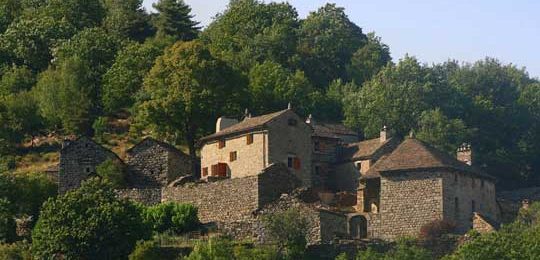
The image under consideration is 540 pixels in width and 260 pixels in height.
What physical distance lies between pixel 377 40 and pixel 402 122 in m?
25.9

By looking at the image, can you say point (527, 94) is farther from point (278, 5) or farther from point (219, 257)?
point (219, 257)

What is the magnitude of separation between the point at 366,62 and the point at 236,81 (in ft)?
85.9

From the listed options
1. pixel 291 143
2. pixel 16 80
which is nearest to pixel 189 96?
pixel 291 143

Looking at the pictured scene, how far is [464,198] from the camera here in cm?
8075

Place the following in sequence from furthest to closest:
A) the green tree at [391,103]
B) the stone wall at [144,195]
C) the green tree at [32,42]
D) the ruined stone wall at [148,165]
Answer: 1. the green tree at [32,42]
2. the green tree at [391,103]
3. the ruined stone wall at [148,165]
4. the stone wall at [144,195]

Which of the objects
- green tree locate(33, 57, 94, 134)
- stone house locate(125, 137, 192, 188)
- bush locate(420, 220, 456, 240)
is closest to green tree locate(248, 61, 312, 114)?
green tree locate(33, 57, 94, 134)

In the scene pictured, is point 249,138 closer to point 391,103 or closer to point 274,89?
point 274,89

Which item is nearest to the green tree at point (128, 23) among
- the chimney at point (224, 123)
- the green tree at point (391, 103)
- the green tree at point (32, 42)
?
the green tree at point (32, 42)

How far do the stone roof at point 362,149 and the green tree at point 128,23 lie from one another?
32813 millimetres

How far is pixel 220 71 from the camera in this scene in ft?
310

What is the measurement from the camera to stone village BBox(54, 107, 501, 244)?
3137 inches

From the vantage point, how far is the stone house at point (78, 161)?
8750cm

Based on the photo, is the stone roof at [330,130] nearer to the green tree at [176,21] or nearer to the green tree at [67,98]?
the green tree at [67,98]

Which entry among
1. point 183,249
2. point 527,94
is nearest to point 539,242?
point 183,249
